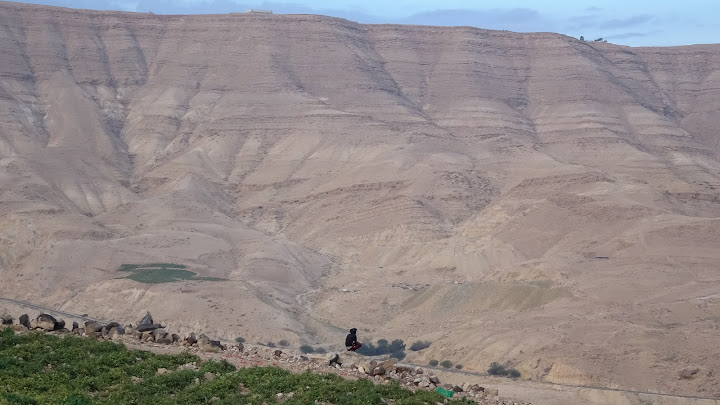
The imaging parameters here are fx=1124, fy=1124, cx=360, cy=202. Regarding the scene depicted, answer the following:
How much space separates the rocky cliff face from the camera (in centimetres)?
6519

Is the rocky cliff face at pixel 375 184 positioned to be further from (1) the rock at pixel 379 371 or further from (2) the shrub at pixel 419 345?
(1) the rock at pixel 379 371

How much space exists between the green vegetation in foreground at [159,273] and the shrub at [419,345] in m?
17.7

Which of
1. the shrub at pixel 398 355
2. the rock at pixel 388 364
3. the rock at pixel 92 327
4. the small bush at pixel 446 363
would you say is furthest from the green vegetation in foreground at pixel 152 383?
the shrub at pixel 398 355

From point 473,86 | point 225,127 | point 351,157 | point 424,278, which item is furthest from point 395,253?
point 473,86

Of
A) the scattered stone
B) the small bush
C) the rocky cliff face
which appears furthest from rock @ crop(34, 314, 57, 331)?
the small bush

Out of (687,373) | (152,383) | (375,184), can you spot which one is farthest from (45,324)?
(375,184)

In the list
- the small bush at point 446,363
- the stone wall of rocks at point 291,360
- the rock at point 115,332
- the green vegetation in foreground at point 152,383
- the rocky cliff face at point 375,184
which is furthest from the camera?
the rocky cliff face at point 375,184

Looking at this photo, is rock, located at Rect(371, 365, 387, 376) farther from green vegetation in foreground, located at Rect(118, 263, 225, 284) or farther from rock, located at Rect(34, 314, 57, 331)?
green vegetation in foreground, located at Rect(118, 263, 225, 284)

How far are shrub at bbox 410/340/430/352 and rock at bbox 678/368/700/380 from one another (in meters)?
15.0

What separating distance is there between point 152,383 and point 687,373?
38.0 m

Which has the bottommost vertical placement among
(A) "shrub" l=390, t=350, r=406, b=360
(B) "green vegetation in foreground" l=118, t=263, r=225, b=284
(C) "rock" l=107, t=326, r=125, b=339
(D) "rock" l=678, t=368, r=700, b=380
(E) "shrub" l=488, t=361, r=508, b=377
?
(A) "shrub" l=390, t=350, r=406, b=360

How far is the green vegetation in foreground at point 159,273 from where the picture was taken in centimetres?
7300

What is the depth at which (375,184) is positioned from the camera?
339 feet

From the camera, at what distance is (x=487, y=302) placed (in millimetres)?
67438
